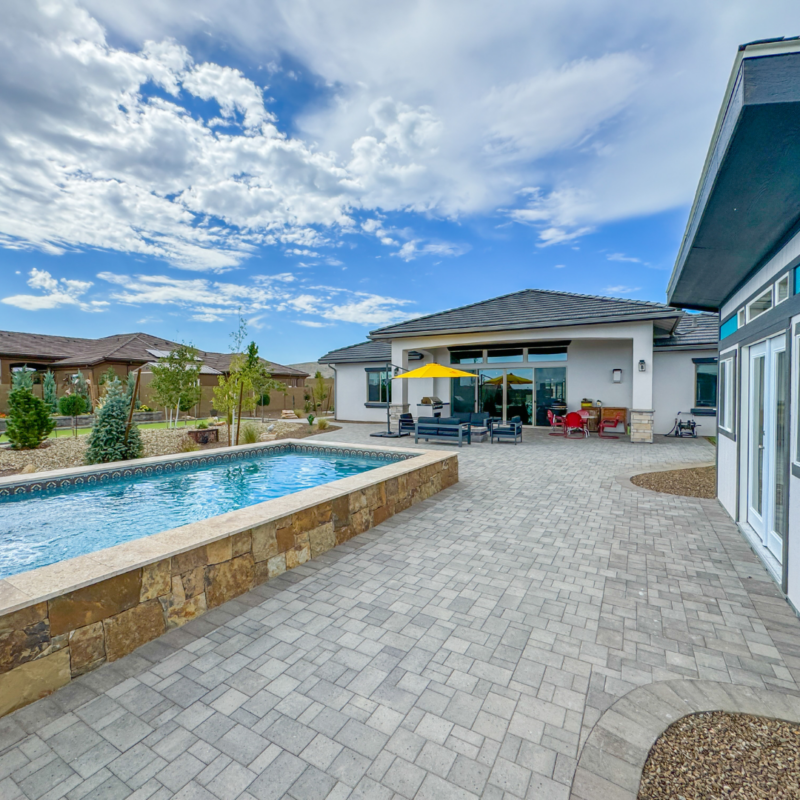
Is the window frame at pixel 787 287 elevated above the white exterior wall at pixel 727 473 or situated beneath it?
elevated above

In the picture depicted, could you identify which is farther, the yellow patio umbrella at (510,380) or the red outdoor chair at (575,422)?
the yellow patio umbrella at (510,380)

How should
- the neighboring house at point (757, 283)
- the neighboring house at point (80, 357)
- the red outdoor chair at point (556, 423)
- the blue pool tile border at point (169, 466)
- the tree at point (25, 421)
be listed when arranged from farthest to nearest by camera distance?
the neighboring house at point (80, 357), the red outdoor chair at point (556, 423), the tree at point (25, 421), the blue pool tile border at point (169, 466), the neighboring house at point (757, 283)

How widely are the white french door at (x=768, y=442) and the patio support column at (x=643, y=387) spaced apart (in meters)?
7.72

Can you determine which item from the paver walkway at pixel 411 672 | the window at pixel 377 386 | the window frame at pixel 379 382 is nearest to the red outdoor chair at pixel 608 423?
the window frame at pixel 379 382

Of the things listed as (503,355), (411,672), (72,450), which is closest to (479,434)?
(503,355)

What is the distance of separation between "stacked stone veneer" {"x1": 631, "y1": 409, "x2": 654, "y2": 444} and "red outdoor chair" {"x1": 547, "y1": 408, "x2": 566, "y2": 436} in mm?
2132

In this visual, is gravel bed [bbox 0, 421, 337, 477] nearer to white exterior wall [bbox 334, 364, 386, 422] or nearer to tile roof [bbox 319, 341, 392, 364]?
white exterior wall [bbox 334, 364, 386, 422]

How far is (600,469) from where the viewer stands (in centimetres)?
848

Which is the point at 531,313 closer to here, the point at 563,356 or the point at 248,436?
the point at 563,356

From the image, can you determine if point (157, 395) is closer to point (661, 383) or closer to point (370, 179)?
point (370, 179)

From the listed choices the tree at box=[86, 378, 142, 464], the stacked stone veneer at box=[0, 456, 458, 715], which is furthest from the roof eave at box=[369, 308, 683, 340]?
the stacked stone veneer at box=[0, 456, 458, 715]

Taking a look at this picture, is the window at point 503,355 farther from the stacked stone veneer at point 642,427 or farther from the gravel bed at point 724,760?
the gravel bed at point 724,760

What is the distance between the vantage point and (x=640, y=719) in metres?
2.09

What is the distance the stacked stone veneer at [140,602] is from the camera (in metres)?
2.19
